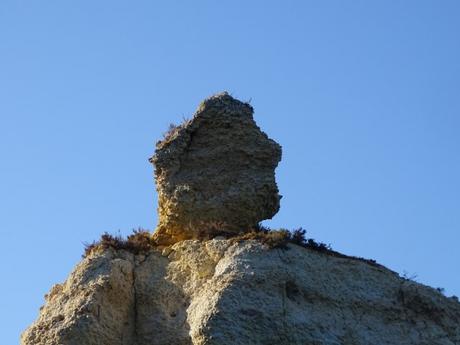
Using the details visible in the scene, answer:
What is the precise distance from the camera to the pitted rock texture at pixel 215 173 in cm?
2003

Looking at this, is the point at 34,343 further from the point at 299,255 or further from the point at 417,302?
the point at 417,302

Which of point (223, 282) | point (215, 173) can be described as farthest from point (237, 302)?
point (215, 173)

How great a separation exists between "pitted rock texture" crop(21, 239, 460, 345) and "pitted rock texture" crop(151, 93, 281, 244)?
2.88 ft

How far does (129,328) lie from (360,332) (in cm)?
400

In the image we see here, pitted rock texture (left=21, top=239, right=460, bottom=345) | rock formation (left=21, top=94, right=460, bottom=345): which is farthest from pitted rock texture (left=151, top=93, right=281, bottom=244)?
pitted rock texture (left=21, top=239, right=460, bottom=345)

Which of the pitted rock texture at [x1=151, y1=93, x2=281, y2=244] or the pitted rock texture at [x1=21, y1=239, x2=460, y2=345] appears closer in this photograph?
the pitted rock texture at [x1=21, y1=239, x2=460, y2=345]

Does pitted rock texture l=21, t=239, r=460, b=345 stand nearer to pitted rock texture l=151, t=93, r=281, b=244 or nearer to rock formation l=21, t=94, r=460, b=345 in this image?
rock formation l=21, t=94, r=460, b=345

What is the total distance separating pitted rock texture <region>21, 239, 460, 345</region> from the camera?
16906 millimetres

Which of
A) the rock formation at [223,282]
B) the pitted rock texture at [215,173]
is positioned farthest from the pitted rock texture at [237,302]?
the pitted rock texture at [215,173]

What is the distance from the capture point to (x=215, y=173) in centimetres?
2048

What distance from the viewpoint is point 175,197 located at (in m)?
20.2

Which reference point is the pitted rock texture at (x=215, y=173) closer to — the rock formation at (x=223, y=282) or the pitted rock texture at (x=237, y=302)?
the rock formation at (x=223, y=282)

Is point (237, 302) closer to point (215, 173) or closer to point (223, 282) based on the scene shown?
point (223, 282)

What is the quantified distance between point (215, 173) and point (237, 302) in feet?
13.8
